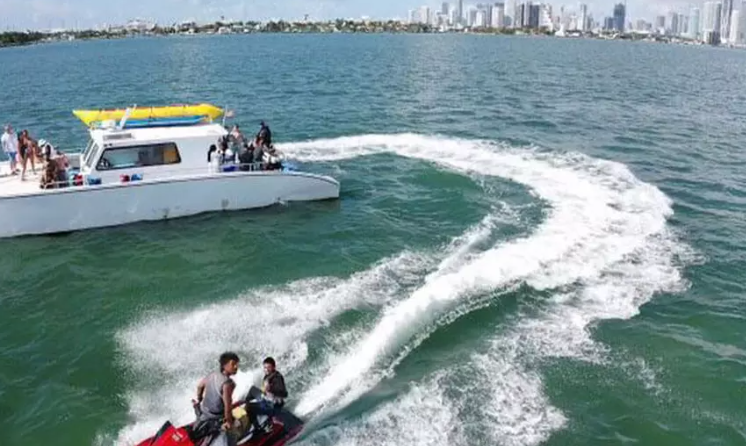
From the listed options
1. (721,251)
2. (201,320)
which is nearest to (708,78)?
(721,251)

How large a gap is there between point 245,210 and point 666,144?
2378 centimetres

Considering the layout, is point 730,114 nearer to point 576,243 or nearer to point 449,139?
point 449,139

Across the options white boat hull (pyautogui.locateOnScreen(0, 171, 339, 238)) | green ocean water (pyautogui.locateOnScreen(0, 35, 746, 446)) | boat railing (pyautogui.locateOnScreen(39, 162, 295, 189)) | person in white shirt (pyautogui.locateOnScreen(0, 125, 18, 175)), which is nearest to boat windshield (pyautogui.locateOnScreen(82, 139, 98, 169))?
boat railing (pyautogui.locateOnScreen(39, 162, 295, 189))

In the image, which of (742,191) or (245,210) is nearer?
(245,210)

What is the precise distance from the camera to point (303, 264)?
19.5 metres

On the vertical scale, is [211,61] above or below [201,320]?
above

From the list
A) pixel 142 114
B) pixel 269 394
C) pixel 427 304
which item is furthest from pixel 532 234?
pixel 142 114

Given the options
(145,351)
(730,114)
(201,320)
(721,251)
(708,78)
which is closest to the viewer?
(145,351)

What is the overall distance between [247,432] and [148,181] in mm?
12828

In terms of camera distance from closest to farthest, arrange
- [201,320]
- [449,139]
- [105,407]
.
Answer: [105,407] → [201,320] → [449,139]

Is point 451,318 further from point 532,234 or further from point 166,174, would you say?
point 166,174

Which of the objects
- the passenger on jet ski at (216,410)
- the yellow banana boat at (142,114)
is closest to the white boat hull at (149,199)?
the yellow banana boat at (142,114)

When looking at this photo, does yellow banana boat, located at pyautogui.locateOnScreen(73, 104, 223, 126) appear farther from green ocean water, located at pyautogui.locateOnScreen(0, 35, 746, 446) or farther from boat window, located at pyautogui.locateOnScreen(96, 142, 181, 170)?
green ocean water, located at pyautogui.locateOnScreen(0, 35, 746, 446)

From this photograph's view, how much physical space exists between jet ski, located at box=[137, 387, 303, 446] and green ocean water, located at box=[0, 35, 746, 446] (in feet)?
1.81
